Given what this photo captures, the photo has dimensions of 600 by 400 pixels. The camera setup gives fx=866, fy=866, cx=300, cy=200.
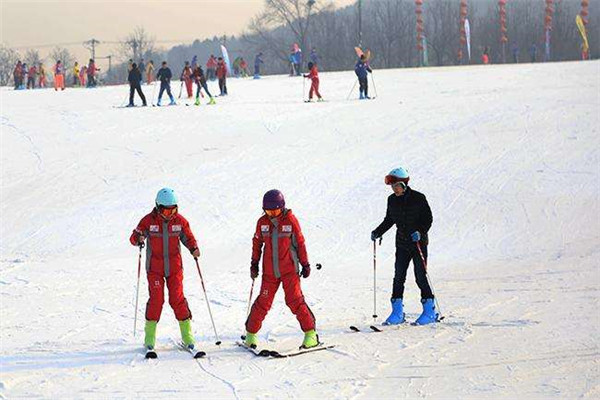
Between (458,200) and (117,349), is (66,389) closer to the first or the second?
(117,349)

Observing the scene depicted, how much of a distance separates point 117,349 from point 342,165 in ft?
39.5

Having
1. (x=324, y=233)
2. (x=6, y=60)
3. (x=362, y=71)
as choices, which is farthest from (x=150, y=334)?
(x=6, y=60)

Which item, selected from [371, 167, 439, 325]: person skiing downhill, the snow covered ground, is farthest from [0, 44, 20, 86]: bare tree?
[371, 167, 439, 325]: person skiing downhill

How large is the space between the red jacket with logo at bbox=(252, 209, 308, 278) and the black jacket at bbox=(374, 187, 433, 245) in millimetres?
1630

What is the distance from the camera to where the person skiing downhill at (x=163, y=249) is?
8.16 meters

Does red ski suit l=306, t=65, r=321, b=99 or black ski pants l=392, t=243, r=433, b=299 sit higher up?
red ski suit l=306, t=65, r=321, b=99

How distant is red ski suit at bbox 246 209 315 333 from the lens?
8.10 m

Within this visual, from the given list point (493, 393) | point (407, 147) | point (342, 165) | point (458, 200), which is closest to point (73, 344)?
point (493, 393)

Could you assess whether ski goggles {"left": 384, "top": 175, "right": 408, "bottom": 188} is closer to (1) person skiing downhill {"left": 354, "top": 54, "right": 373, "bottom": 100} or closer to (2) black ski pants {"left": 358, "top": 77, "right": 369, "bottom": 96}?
(1) person skiing downhill {"left": 354, "top": 54, "right": 373, "bottom": 100}

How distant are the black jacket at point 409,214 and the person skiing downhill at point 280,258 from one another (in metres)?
1.60

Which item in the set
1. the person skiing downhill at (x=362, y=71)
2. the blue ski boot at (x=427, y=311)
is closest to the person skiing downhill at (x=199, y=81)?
the person skiing downhill at (x=362, y=71)

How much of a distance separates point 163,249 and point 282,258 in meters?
1.13

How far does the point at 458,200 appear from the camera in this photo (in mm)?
17250

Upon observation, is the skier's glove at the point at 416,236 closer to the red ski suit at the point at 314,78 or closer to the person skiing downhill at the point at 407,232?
the person skiing downhill at the point at 407,232
